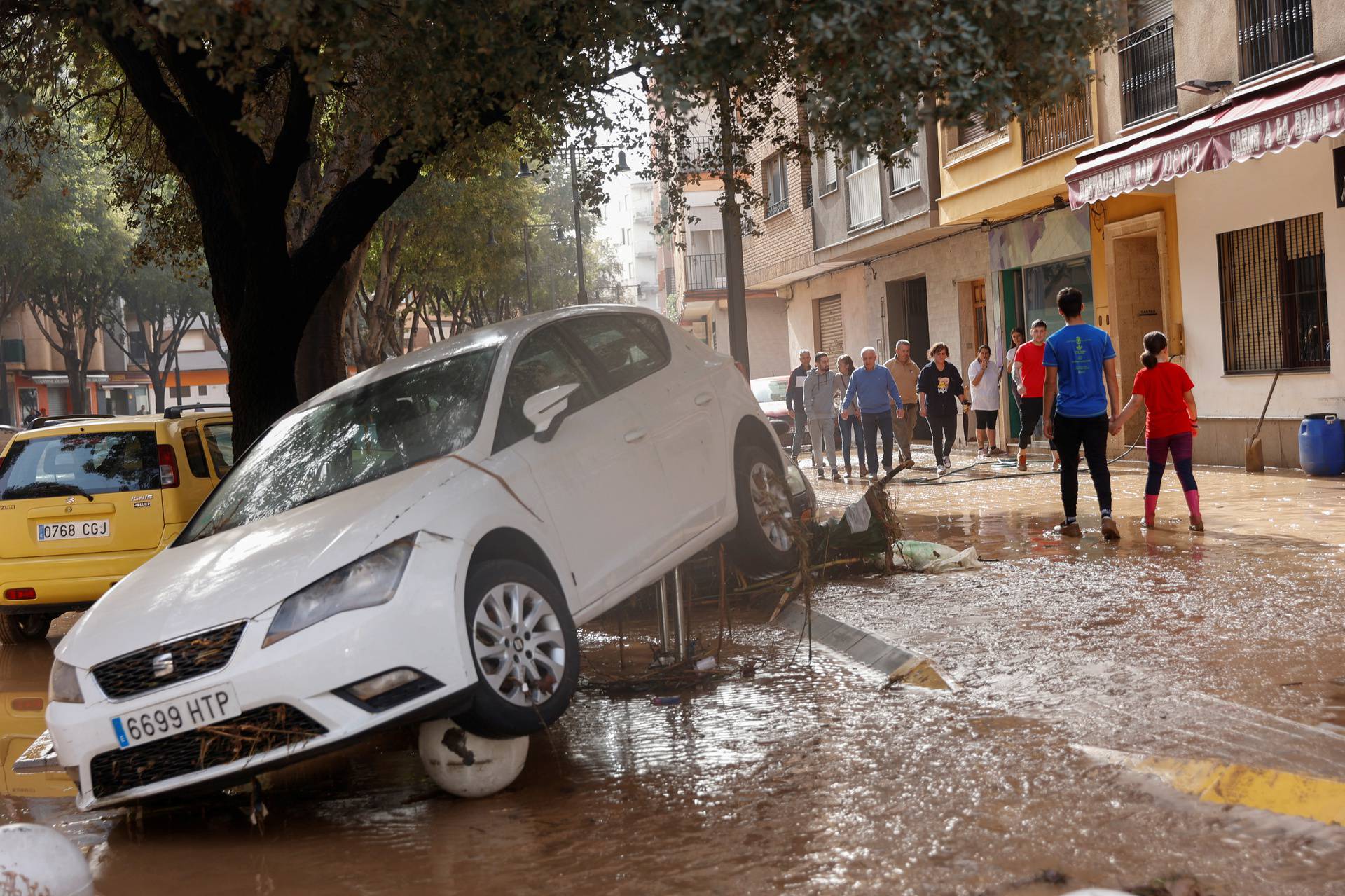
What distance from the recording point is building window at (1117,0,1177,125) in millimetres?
17812

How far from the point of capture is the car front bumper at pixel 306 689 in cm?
471

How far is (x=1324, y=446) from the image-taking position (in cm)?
1475

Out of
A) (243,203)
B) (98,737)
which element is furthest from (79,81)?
(98,737)

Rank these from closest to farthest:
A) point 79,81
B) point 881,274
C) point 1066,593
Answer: point 1066,593 → point 79,81 → point 881,274

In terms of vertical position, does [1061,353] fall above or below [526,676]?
above

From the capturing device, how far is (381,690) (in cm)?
477

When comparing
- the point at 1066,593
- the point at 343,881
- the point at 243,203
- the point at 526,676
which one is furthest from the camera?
the point at 243,203

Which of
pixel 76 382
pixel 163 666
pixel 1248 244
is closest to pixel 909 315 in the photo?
pixel 1248 244

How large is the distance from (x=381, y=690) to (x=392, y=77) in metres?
4.91

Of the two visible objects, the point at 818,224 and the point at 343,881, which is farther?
the point at 818,224

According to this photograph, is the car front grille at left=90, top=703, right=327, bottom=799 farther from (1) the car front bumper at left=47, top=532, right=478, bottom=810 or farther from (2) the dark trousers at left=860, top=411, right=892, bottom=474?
(2) the dark trousers at left=860, top=411, right=892, bottom=474

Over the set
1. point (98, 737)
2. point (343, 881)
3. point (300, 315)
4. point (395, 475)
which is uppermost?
point (300, 315)

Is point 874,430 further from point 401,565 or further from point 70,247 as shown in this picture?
point 70,247

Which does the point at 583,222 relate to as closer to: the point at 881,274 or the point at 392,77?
the point at 881,274
